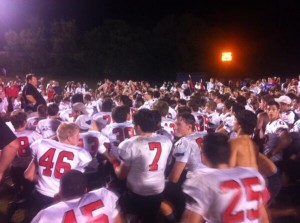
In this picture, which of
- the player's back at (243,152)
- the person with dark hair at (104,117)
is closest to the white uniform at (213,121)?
the person with dark hair at (104,117)

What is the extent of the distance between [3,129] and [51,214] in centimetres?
122

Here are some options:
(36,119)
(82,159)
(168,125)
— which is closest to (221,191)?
(82,159)

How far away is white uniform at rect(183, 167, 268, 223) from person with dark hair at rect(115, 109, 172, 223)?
1.65 meters

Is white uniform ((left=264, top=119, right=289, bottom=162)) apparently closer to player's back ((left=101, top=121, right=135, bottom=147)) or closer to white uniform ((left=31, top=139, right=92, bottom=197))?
player's back ((left=101, top=121, right=135, bottom=147))

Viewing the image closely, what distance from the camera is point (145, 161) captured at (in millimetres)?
4961

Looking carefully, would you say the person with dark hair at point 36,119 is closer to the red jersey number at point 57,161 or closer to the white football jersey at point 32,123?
the white football jersey at point 32,123

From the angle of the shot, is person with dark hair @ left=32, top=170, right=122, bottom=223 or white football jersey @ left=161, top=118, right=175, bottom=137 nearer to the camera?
person with dark hair @ left=32, top=170, right=122, bottom=223

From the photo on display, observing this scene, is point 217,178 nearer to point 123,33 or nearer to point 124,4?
point 123,33

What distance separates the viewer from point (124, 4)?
60.9m

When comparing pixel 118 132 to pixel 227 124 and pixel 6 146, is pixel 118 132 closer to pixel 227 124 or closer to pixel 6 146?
pixel 227 124

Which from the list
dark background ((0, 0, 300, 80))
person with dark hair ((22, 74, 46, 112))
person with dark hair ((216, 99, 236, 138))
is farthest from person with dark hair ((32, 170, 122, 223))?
dark background ((0, 0, 300, 80))

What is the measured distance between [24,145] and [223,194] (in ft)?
13.7

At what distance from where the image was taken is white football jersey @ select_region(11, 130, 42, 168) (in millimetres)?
6371

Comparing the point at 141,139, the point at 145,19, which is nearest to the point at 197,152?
the point at 141,139
